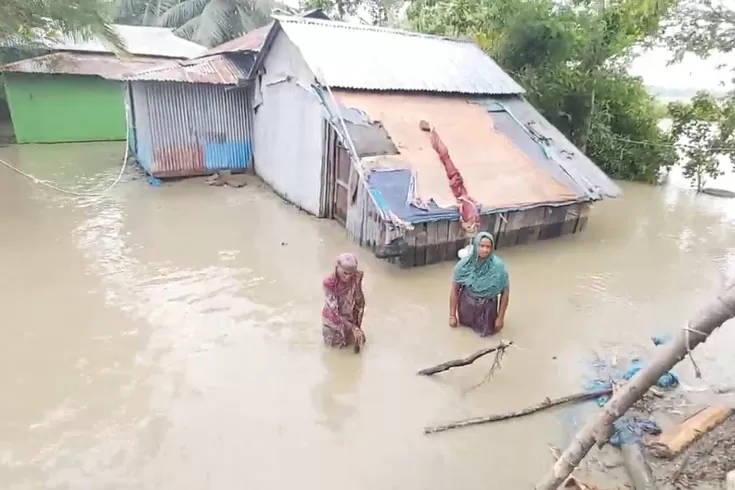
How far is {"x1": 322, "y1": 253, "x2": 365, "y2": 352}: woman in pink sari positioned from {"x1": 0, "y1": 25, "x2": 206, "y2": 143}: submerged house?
35.8 ft

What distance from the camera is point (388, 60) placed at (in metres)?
9.16

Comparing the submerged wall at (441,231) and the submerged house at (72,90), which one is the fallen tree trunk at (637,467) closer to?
the submerged wall at (441,231)

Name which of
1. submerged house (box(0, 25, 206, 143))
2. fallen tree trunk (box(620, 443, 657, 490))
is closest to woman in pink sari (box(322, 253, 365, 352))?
fallen tree trunk (box(620, 443, 657, 490))

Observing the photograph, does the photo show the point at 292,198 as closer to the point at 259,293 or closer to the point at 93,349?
the point at 259,293

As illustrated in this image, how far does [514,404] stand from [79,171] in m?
10.5

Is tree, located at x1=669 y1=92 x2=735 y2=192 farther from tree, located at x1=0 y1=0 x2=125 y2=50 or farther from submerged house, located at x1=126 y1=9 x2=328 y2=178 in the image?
tree, located at x1=0 y1=0 x2=125 y2=50

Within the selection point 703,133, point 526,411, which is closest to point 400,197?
point 526,411

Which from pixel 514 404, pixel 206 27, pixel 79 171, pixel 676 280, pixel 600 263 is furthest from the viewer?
pixel 206 27

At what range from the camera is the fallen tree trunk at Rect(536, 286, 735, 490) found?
2.14 meters

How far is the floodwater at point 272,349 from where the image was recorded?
3738 millimetres

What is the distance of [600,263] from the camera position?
24.8ft

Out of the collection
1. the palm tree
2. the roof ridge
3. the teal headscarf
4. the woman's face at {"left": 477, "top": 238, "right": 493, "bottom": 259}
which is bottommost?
the teal headscarf

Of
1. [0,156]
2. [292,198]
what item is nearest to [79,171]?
[0,156]

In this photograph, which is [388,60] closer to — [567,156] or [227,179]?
[567,156]
